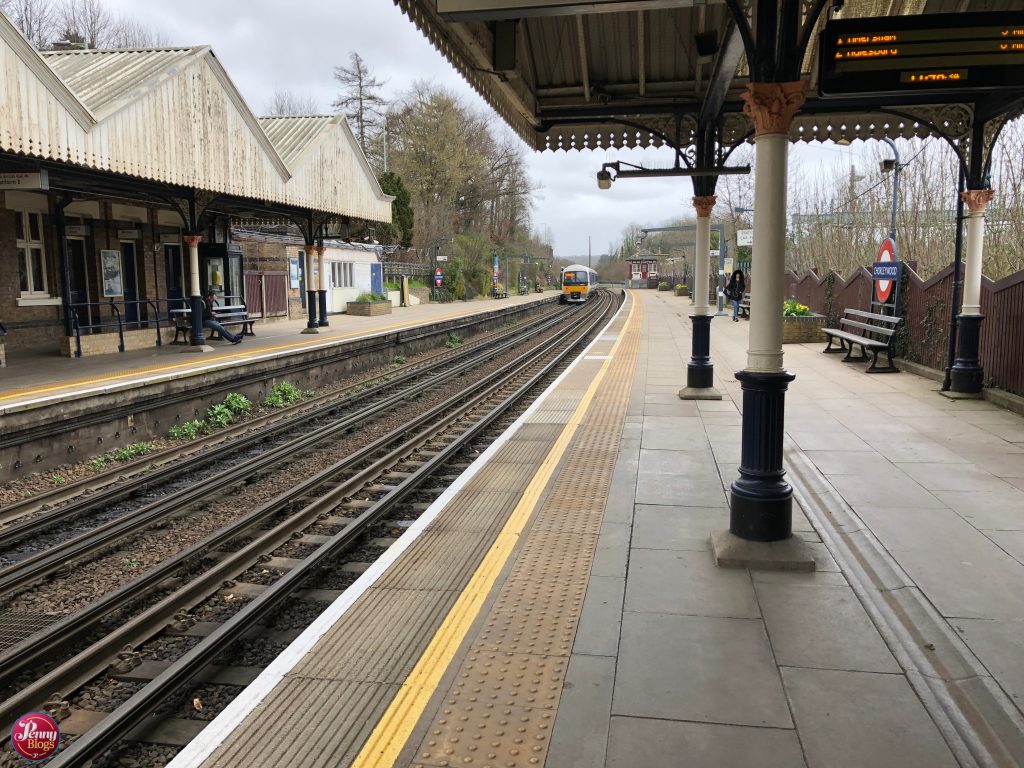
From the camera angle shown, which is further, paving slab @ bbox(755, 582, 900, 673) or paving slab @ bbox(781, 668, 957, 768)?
paving slab @ bbox(755, 582, 900, 673)

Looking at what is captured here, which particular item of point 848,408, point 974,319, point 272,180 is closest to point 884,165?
point 974,319

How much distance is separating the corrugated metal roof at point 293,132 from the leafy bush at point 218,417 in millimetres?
8716

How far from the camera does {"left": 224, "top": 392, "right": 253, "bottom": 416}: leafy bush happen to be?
42.8ft

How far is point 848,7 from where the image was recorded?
7.27 meters

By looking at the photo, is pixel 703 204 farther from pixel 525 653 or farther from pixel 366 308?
pixel 366 308

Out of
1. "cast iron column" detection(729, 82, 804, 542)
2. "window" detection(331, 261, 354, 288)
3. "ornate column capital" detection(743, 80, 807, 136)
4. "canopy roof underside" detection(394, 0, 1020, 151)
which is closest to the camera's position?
"ornate column capital" detection(743, 80, 807, 136)

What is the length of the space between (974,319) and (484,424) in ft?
22.6

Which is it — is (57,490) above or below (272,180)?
below

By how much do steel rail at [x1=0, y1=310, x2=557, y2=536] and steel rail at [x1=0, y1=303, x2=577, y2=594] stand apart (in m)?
0.58

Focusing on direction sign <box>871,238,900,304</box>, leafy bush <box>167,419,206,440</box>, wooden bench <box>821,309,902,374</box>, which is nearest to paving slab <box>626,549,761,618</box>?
leafy bush <box>167,419,206,440</box>

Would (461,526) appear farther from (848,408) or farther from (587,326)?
(587,326)

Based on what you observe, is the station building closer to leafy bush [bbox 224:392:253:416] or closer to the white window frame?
the white window frame

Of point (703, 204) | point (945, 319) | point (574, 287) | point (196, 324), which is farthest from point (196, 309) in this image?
point (574, 287)

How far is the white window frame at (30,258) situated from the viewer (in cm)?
1572
